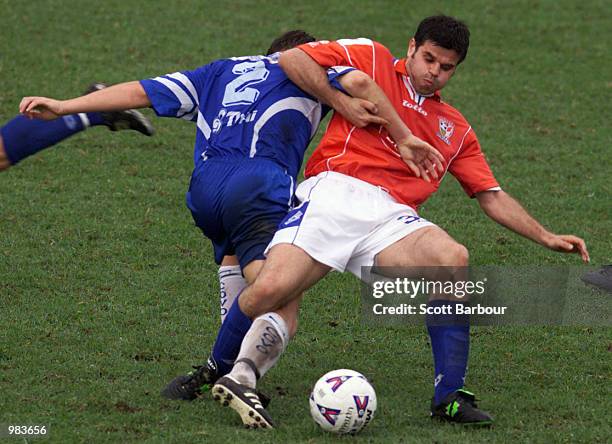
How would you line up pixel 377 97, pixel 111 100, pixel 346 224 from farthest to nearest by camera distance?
pixel 111 100 < pixel 377 97 < pixel 346 224

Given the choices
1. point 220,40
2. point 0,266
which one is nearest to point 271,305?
point 0,266

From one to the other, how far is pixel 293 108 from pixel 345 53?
0.41 metres

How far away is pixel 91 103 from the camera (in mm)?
6168

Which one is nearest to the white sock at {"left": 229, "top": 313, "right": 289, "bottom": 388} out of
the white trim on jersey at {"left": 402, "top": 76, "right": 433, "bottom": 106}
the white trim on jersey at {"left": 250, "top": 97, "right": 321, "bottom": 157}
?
the white trim on jersey at {"left": 250, "top": 97, "right": 321, "bottom": 157}

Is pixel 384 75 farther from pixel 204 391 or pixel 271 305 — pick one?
pixel 204 391

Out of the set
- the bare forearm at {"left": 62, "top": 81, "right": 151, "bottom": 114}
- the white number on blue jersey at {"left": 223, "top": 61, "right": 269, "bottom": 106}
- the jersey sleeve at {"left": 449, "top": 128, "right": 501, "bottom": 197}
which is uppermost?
the white number on blue jersey at {"left": 223, "top": 61, "right": 269, "bottom": 106}

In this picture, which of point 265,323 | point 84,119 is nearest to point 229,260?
point 265,323

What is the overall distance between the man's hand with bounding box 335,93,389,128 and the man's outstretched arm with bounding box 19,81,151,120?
1.06 m

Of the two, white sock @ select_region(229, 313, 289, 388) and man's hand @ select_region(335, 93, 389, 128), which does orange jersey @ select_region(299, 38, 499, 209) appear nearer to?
man's hand @ select_region(335, 93, 389, 128)

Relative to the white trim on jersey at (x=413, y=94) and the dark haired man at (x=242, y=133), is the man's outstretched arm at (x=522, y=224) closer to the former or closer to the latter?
the dark haired man at (x=242, y=133)

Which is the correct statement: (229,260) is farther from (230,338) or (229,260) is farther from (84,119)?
(84,119)

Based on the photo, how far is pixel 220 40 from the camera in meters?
14.5

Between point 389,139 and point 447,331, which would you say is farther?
point 389,139

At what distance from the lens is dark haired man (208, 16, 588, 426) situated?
583cm
